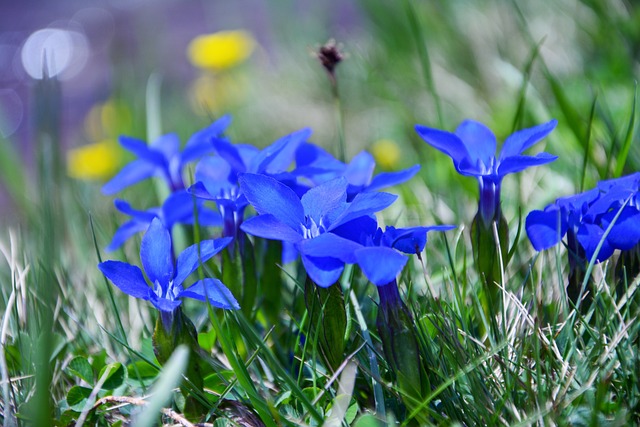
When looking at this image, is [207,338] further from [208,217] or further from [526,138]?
[526,138]

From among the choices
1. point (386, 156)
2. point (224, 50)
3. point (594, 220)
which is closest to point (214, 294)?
point (594, 220)

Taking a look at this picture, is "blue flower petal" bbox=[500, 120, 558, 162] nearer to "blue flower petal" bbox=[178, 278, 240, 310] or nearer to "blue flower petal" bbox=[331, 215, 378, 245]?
"blue flower petal" bbox=[331, 215, 378, 245]

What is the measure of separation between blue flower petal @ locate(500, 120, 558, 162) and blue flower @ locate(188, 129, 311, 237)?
0.36 metres

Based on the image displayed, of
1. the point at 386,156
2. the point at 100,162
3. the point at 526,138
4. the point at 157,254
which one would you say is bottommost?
the point at 100,162

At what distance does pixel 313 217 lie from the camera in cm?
105

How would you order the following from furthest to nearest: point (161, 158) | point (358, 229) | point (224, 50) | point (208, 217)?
point (224, 50) < point (161, 158) < point (208, 217) < point (358, 229)

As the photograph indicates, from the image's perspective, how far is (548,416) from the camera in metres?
0.98

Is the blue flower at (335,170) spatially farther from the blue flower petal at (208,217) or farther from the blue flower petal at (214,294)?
the blue flower petal at (214,294)

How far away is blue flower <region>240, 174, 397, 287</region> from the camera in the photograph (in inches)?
36.5

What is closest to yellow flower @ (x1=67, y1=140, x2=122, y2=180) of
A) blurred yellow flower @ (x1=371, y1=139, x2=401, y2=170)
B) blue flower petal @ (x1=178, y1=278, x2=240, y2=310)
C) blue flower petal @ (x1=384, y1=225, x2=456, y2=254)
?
blurred yellow flower @ (x1=371, y1=139, x2=401, y2=170)

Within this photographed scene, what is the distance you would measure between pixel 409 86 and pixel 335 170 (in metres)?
1.91

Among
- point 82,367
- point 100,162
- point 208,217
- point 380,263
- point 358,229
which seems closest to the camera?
point 380,263

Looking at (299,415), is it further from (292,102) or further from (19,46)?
(19,46)

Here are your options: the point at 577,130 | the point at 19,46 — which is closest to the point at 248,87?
the point at 577,130
